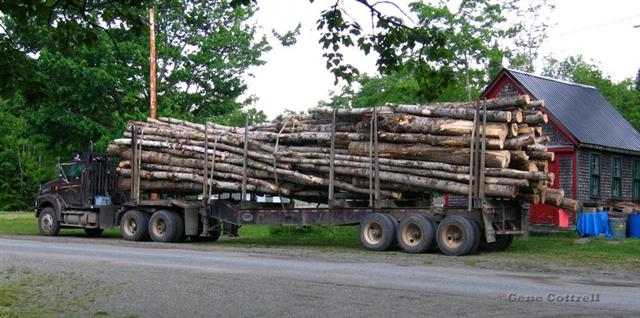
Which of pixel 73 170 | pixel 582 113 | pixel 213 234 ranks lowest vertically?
pixel 213 234

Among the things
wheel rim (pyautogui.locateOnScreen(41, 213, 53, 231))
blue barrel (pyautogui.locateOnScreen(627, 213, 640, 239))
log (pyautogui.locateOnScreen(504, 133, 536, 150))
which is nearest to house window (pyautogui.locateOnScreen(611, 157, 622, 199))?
blue barrel (pyautogui.locateOnScreen(627, 213, 640, 239))

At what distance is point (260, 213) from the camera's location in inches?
835

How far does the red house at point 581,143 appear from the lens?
1021 inches

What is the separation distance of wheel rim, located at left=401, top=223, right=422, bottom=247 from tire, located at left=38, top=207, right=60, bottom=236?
479 inches

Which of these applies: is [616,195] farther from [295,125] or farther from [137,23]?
[137,23]

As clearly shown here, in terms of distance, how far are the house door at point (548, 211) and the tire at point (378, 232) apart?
8.94m

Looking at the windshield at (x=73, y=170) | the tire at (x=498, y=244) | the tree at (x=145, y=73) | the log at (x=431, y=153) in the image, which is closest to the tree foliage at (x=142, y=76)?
the tree at (x=145, y=73)

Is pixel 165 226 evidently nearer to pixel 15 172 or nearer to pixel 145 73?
pixel 145 73

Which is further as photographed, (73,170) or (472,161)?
(73,170)

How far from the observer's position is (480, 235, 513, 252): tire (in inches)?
766

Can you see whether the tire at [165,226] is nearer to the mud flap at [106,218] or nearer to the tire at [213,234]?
the tire at [213,234]

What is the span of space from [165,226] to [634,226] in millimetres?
13867

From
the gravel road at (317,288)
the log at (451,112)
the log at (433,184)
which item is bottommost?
the gravel road at (317,288)

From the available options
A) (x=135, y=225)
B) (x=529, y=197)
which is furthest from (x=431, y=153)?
(x=135, y=225)
